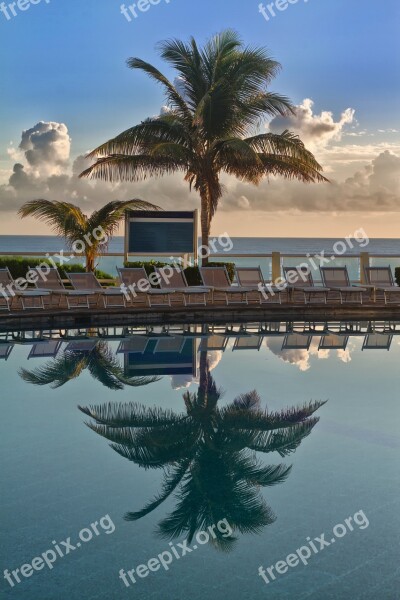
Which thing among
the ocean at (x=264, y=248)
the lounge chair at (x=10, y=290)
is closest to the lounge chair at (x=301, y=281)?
the ocean at (x=264, y=248)

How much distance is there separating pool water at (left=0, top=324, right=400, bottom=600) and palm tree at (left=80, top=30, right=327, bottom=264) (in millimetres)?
9021

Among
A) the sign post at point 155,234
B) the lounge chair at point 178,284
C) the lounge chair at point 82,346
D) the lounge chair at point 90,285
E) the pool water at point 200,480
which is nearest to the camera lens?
the pool water at point 200,480

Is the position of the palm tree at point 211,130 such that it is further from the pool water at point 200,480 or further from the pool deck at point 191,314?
the pool water at point 200,480

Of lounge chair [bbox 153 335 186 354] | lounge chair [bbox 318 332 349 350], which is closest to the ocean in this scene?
lounge chair [bbox 318 332 349 350]

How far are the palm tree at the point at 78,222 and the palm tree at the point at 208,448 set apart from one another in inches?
376

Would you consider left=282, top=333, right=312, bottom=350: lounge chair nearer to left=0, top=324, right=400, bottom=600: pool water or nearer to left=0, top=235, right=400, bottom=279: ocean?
left=0, top=324, right=400, bottom=600: pool water

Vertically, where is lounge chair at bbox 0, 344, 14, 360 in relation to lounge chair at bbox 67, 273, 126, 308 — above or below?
below

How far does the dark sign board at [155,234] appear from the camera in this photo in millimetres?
18406

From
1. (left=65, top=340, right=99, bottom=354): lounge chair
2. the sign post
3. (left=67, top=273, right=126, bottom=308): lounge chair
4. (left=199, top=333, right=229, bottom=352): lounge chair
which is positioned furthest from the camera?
the sign post

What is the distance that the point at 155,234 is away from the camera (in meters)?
18.4

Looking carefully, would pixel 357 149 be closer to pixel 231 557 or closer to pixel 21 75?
pixel 21 75

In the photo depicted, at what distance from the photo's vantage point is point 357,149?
37.9 meters

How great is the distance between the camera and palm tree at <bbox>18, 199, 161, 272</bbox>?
17.9m

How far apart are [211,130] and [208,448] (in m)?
13.2
